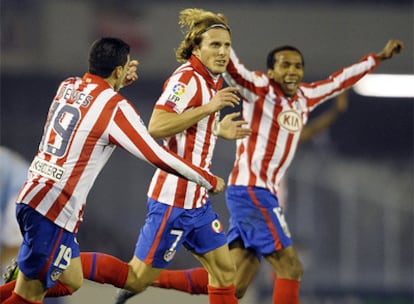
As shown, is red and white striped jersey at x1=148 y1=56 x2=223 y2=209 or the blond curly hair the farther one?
the blond curly hair

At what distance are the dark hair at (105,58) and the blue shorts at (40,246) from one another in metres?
0.74

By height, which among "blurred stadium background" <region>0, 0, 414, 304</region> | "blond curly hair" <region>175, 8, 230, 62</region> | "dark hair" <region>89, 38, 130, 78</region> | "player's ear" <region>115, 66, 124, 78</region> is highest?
"blond curly hair" <region>175, 8, 230, 62</region>

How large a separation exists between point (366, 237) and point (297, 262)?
8144 mm

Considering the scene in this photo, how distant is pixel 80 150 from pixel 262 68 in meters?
8.99

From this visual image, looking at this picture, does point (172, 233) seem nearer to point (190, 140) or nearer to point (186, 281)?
point (190, 140)

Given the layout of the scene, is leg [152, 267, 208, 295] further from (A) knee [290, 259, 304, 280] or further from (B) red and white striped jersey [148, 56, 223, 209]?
(B) red and white striped jersey [148, 56, 223, 209]

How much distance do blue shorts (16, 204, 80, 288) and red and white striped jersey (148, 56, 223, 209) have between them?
2.53ft

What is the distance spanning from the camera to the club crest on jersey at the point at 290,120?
638 cm

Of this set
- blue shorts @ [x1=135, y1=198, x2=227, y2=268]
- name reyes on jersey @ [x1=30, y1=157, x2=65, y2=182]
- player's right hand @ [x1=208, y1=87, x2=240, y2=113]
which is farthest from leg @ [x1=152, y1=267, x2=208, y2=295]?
name reyes on jersey @ [x1=30, y1=157, x2=65, y2=182]

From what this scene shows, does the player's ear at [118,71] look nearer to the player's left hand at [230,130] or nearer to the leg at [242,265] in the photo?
the player's left hand at [230,130]

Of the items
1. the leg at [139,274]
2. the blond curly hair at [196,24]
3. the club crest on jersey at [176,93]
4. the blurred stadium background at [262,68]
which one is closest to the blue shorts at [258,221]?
the leg at [139,274]

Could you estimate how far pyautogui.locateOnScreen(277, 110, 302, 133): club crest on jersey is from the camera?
20.9 feet

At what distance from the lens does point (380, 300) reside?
1182 cm

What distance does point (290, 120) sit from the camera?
21.0ft
